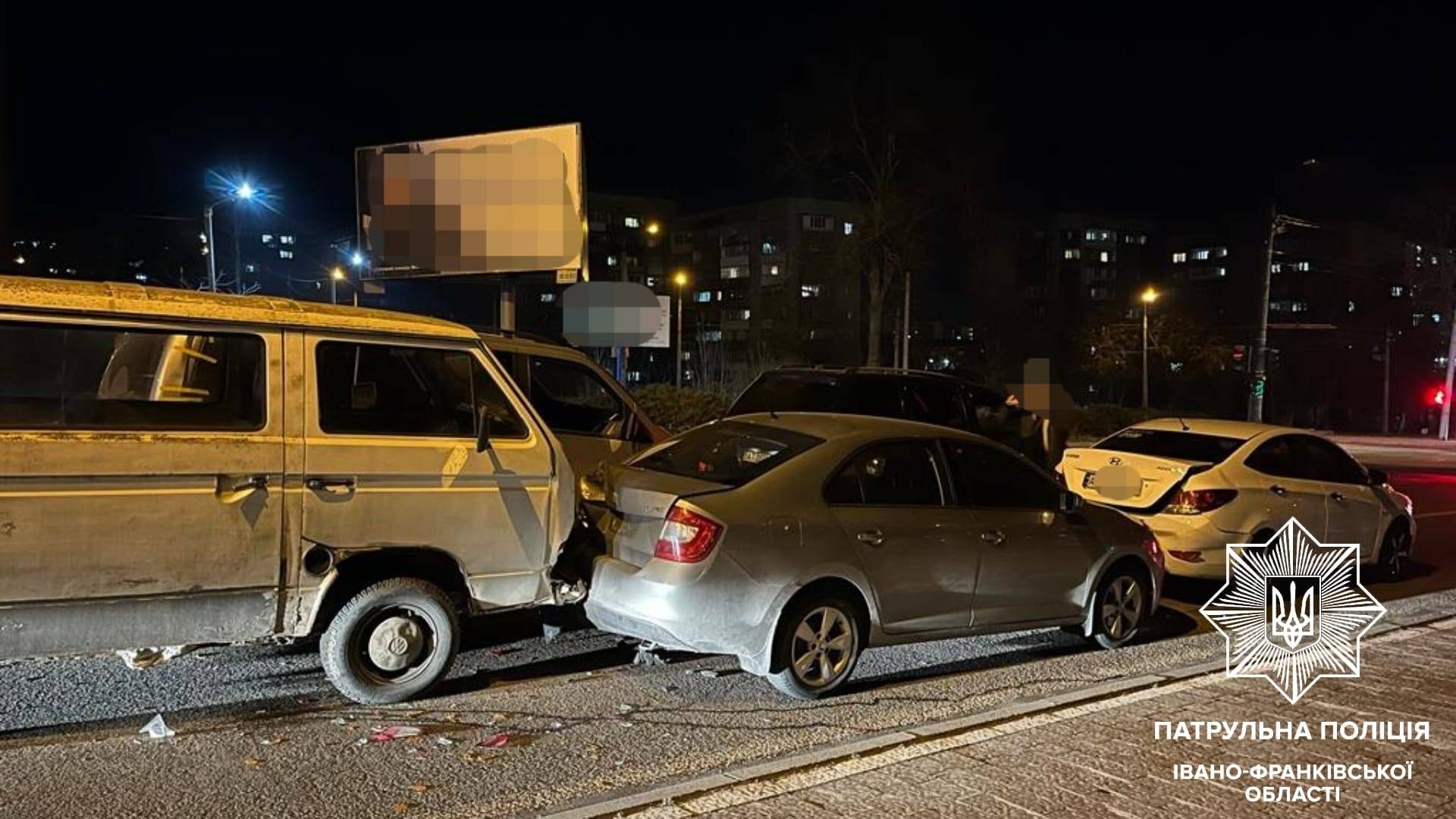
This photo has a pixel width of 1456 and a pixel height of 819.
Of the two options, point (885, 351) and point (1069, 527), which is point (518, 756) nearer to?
point (1069, 527)

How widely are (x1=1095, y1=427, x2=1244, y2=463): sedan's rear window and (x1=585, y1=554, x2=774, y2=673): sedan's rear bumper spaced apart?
17.6ft

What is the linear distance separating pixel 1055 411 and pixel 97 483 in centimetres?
1239

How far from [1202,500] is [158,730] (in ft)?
25.0

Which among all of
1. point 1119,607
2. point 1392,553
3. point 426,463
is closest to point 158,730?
point 426,463

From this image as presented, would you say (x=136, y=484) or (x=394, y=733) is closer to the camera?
(x=136, y=484)

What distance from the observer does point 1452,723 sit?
5.42 m

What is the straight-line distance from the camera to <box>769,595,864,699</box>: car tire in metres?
5.48

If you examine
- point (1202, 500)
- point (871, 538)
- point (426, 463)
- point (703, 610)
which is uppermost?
point (426, 463)

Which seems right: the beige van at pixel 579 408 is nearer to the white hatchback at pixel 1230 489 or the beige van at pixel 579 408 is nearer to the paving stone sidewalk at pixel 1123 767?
the paving stone sidewalk at pixel 1123 767

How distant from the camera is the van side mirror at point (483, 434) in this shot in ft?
17.5

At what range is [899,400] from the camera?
31.2ft

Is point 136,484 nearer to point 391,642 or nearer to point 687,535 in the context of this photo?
point 391,642

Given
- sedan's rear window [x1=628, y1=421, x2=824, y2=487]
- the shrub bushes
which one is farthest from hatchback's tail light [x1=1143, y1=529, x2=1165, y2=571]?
the shrub bushes

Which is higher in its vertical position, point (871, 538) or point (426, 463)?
point (426, 463)
